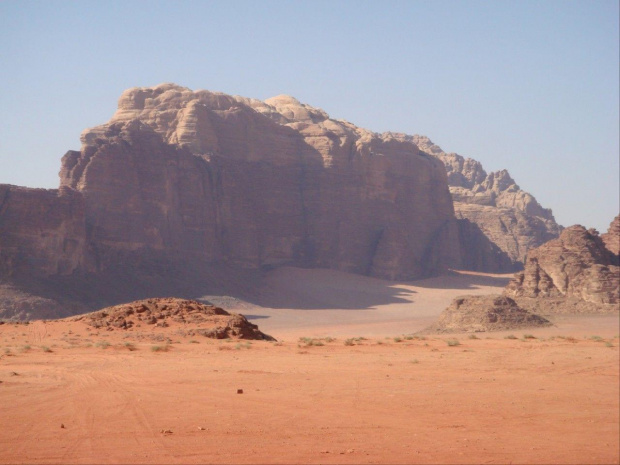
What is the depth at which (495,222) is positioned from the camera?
4953 inches

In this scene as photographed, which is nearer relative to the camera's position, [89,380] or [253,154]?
[89,380]

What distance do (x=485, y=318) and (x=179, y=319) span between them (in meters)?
17.5

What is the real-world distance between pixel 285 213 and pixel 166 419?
75327 mm

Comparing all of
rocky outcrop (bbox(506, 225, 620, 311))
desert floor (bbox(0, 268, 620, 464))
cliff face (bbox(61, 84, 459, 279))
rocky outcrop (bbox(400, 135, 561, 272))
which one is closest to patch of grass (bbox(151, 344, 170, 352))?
desert floor (bbox(0, 268, 620, 464))

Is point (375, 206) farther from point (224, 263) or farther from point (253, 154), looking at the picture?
point (224, 263)

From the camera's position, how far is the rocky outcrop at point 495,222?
363 feet

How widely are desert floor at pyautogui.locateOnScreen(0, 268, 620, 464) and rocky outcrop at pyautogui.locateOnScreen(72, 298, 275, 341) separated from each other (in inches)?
36.6

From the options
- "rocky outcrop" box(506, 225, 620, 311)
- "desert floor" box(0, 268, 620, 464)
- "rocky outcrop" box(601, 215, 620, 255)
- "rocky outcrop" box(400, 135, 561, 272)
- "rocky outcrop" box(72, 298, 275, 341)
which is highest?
"rocky outcrop" box(400, 135, 561, 272)

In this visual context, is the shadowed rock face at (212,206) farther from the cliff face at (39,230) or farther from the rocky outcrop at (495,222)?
the rocky outcrop at (495,222)

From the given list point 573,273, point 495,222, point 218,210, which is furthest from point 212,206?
point 495,222

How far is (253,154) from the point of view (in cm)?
8694

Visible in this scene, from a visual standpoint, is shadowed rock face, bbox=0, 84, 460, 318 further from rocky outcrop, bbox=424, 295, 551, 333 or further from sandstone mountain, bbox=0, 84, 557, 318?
rocky outcrop, bbox=424, 295, 551, 333

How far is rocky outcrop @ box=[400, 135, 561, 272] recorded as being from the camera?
111 m

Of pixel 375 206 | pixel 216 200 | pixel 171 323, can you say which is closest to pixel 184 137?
pixel 216 200
